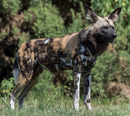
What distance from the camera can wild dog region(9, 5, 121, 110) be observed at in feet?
11.7

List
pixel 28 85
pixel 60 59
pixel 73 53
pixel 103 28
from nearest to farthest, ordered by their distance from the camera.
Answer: pixel 103 28 < pixel 73 53 < pixel 60 59 < pixel 28 85

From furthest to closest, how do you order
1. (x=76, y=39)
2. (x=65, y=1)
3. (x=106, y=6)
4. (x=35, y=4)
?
(x=65, y=1) → (x=35, y=4) → (x=106, y=6) → (x=76, y=39)

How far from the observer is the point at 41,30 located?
651 centimetres

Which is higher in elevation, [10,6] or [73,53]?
[10,6]

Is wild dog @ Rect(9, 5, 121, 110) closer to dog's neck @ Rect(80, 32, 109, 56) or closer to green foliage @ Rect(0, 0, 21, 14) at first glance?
dog's neck @ Rect(80, 32, 109, 56)

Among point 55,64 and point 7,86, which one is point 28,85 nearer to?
point 55,64

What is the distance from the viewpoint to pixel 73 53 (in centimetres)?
365

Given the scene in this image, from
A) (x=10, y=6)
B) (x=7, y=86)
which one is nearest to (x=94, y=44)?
(x=7, y=86)

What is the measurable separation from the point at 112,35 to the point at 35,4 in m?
4.16

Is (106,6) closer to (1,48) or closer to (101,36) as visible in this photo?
(101,36)

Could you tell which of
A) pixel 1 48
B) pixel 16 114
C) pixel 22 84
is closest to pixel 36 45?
pixel 22 84

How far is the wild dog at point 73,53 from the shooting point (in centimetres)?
356

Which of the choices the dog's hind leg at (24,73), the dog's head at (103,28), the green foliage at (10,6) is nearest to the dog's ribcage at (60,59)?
the dog's hind leg at (24,73)

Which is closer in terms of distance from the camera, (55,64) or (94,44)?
(94,44)
